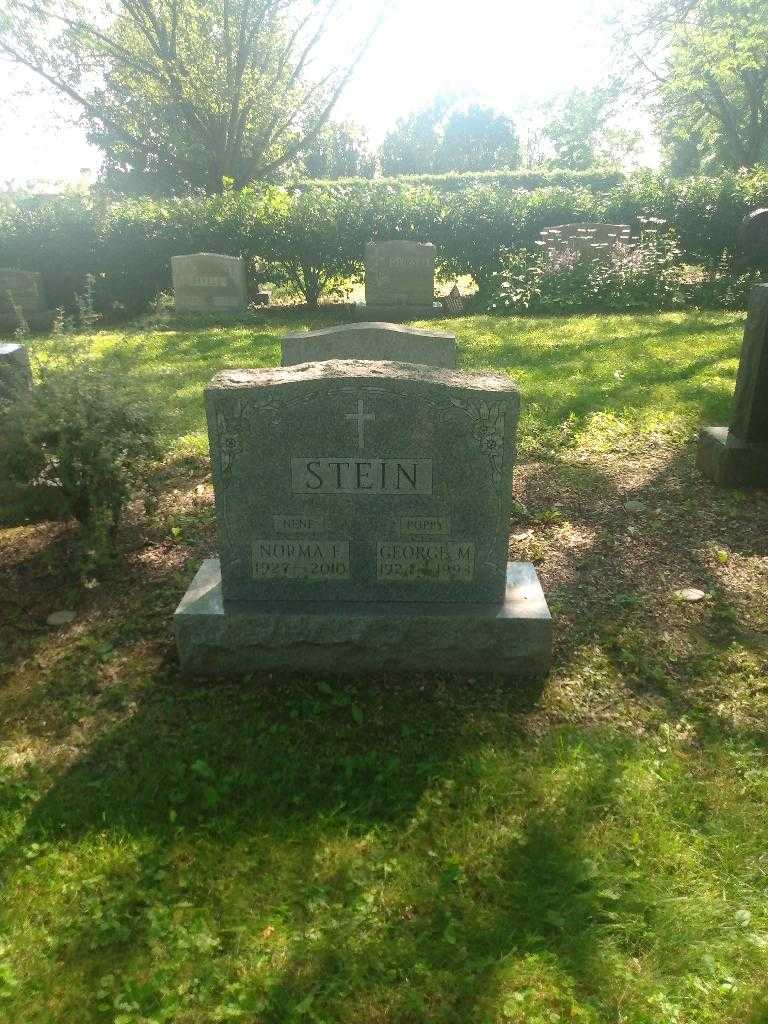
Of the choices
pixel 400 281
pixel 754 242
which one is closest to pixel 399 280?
pixel 400 281

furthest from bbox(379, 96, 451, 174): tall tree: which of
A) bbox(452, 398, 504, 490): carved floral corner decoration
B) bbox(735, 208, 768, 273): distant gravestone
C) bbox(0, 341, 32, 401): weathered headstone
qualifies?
bbox(452, 398, 504, 490): carved floral corner decoration

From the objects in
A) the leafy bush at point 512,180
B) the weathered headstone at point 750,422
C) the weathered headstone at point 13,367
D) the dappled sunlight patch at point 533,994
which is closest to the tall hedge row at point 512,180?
the leafy bush at point 512,180

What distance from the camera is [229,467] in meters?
3.24

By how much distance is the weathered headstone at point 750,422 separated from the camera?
16.5ft

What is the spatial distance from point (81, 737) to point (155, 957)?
1158mm

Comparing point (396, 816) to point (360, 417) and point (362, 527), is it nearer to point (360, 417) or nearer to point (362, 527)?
point (362, 527)

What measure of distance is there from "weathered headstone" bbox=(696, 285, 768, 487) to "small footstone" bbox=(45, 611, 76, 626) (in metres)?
4.30

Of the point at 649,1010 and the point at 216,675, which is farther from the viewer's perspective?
the point at 216,675

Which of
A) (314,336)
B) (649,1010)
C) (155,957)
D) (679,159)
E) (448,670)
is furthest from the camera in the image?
(679,159)

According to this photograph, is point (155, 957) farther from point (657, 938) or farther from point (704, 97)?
point (704, 97)

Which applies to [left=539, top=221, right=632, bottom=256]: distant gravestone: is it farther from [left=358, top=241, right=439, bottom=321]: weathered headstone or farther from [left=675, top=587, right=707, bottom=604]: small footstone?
[left=675, top=587, right=707, bottom=604]: small footstone

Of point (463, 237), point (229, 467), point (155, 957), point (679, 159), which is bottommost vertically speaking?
point (155, 957)

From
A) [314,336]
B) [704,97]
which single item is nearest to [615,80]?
[704,97]

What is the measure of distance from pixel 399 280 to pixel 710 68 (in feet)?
45.0
